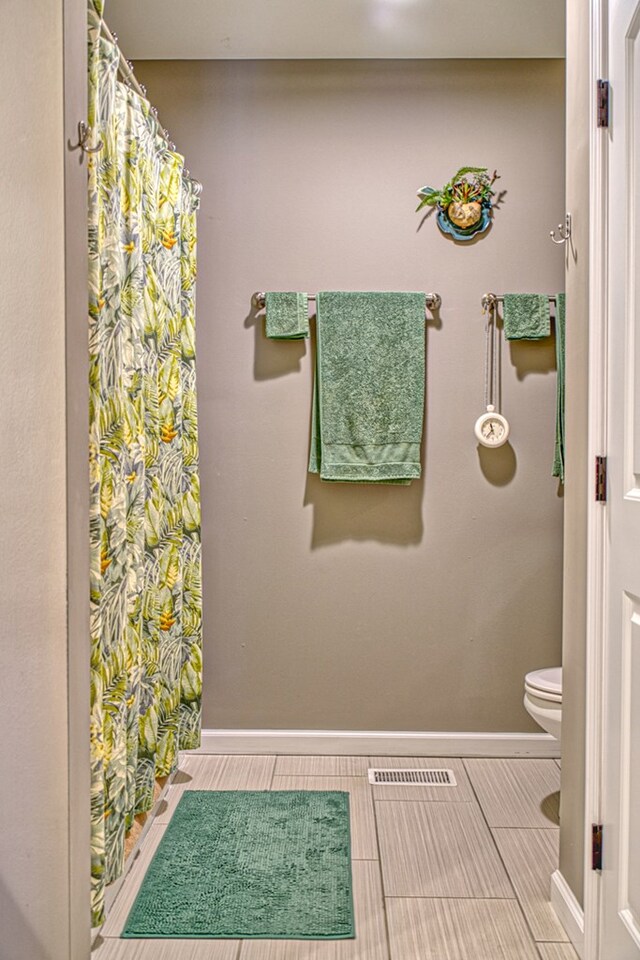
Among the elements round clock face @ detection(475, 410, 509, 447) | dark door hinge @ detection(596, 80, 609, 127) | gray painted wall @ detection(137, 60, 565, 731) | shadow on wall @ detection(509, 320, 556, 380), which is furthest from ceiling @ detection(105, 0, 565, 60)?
round clock face @ detection(475, 410, 509, 447)

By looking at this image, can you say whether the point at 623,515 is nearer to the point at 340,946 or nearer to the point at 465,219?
the point at 340,946

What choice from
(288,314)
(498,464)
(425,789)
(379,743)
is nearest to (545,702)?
(425,789)

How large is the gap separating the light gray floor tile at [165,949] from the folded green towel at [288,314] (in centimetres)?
198

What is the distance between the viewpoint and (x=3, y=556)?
5.10 feet

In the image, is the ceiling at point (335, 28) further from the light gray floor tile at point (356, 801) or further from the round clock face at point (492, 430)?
the light gray floor tile at point (356, 801)

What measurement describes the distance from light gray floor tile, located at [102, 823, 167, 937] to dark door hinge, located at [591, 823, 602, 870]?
1.10 metres

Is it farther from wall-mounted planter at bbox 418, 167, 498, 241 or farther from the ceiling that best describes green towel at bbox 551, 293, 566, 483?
the ceiling

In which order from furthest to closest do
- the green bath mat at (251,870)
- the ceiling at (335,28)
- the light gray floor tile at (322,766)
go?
the light gray floor tile at (322,766), the ceiling at (335,28), the green bath mat at (251,870)

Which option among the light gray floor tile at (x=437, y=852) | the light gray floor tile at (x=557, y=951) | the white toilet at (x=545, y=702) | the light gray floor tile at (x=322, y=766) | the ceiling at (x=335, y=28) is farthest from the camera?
the light gray floor tile at (x=322, y=766)

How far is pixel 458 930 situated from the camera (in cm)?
198

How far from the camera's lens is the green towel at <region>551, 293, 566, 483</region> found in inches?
117

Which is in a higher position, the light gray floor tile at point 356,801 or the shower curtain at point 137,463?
the shower curtain at point 137,463

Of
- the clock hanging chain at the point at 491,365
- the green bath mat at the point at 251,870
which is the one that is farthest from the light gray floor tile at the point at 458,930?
the clock hanging chain at the point at 491,365

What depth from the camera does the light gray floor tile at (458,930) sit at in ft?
6.18
